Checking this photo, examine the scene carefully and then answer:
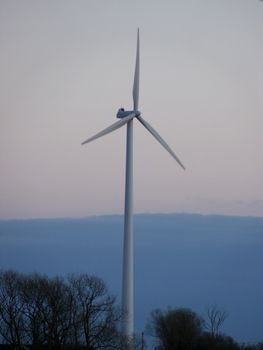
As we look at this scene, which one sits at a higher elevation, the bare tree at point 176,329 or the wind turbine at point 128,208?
the wind turbine at point 128,208

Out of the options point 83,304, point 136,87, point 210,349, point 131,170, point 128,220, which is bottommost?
point 210,349

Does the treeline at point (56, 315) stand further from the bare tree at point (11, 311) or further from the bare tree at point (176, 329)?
the bare tree at point (176, 329)

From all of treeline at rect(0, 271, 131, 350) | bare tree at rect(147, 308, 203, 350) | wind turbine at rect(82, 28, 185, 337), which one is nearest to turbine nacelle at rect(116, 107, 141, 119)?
wind turbine at rect(82, 28, 185, 337)

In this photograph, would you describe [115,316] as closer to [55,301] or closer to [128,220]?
[55,301]

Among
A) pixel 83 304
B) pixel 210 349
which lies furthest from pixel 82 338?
pixel 210 349

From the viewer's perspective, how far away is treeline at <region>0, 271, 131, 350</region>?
64.4 m

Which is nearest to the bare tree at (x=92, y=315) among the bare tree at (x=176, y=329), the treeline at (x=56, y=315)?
the treeline at (x=56, y=315)

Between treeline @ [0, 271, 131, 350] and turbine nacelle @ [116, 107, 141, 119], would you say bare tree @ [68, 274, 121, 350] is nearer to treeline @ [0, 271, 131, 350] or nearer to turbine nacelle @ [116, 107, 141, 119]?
treeline @ [0, 271, 131, 350]

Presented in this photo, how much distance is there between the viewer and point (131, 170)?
63.9 meters

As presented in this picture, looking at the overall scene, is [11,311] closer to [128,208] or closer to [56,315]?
[56,315]

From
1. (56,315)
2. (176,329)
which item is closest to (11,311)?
(56,315)

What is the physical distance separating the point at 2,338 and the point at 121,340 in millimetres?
14782

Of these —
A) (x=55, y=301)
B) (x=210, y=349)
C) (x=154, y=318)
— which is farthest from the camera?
(x=154, y=318)

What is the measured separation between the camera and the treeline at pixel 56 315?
2534 inches
